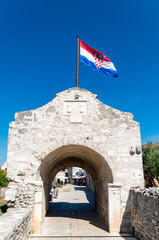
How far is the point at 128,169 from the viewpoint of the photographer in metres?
6.86

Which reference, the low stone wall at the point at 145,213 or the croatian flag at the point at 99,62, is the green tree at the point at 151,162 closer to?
the low stone wall at the point at 145,213

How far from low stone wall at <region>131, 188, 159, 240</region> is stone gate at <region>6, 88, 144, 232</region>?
463 millimetres

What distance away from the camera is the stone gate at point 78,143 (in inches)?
257

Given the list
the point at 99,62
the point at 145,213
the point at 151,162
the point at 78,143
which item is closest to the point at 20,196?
the point at 78,143

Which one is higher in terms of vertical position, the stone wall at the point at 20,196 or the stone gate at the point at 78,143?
the stone gate at the point at 78,143

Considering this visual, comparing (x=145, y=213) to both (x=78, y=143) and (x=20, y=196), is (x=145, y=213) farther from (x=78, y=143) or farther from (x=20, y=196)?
(x=20, y=196)

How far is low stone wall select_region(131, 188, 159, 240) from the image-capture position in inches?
183

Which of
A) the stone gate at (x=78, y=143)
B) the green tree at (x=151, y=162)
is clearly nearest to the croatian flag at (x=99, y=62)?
the stone gate at (x=78, y=143)

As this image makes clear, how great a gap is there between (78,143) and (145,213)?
303 cm

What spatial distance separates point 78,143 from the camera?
700 cm

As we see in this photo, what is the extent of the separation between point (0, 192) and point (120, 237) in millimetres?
10615

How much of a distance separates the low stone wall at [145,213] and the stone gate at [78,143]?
46cm

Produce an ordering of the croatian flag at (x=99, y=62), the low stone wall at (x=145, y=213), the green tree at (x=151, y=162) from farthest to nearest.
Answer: the green tree at (x=151, y=162) < the croatian flag at (x=99, y=62) < the low stone wall at (x=145, y=213)

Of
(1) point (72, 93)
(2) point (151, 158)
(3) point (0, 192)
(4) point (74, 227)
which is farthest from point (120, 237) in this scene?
(3) point (0, 192)
